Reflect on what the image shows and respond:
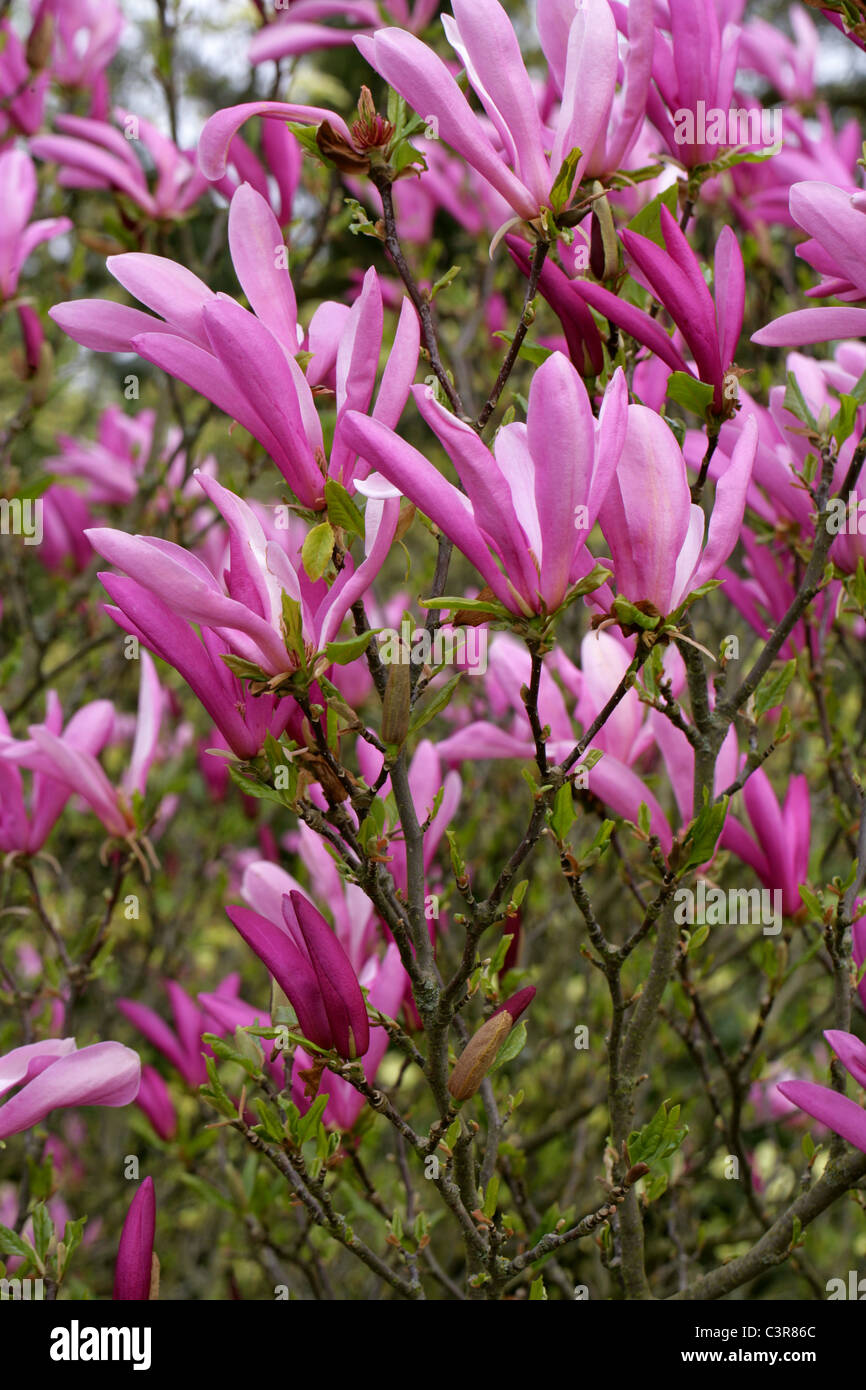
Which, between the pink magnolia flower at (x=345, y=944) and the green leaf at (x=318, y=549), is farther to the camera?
the pink magnolia flower at (x=345, y=944)

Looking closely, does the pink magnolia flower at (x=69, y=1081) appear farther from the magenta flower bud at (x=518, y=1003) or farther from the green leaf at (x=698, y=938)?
the green leaf at (x=698, y=938)

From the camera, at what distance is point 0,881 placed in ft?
6.07

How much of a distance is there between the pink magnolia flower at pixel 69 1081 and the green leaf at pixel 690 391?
0.70 m

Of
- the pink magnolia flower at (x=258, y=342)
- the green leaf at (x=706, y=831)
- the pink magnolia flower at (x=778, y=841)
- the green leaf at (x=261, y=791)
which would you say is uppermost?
the pink magnolia flower at (x=258, y=342)

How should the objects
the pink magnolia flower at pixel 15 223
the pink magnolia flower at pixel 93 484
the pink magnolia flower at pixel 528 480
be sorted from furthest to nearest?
the pink magnolia flower at pixel 93 484 → the pink magnolia flower at pixel 15 223 → the pink magnolia flower at pixel 528 480

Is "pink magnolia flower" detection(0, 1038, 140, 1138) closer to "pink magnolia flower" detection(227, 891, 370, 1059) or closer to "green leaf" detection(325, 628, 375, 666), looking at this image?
"pink magnolia flower" detection(227, 891, 370, 1059)

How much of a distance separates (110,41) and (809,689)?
1907 mm

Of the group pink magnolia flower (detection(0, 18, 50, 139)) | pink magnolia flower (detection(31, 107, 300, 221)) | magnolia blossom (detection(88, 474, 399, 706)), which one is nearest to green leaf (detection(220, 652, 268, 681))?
magnolia blossom (detection(88, 474, 399, 706))

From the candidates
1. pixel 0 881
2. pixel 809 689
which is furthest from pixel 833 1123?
pixel 0 881

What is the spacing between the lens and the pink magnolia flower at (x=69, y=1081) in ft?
3.14

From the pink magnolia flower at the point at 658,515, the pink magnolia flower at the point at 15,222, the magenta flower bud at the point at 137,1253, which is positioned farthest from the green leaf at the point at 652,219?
the pink magnolia flower at the point at 15,222

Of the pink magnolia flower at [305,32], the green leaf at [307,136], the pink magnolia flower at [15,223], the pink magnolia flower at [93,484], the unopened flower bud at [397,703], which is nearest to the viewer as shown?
the unopened flower bud at [397,703]

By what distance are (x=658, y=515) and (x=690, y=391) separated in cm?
18
